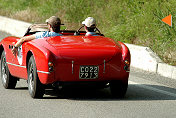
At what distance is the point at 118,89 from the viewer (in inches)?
347

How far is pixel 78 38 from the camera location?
29.4 feet

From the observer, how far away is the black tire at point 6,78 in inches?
392

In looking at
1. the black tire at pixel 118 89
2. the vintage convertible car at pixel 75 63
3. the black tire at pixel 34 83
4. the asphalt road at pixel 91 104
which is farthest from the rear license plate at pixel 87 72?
the black tire at pixel 34 83

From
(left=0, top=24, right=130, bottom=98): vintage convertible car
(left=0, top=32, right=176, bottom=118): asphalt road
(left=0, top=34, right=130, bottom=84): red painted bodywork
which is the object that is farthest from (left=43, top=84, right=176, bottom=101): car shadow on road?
(left=0, top=34, right=130, bottom=84): red painted bodywork

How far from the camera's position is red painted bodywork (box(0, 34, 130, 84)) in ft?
26.5

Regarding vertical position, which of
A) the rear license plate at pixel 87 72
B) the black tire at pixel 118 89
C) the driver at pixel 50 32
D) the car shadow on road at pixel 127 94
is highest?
the driver at pixel 50 32

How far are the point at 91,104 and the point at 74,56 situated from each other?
82cm

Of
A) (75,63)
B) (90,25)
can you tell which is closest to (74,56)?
(75,63)

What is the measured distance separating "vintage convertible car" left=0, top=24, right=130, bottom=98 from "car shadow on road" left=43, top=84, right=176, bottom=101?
0.93 feet

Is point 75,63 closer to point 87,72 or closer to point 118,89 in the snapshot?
point 87,72

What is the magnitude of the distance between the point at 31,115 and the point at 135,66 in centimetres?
721

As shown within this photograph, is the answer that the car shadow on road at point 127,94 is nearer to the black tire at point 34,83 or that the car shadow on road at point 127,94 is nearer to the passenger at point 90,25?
the black tire at point 34,83

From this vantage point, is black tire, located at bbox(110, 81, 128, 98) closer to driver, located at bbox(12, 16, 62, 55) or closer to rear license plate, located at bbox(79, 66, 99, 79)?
rear license plate, located at bbox(79, 66, 99, 79)

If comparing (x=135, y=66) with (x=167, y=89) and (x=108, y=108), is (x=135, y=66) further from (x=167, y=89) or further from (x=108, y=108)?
(x=108, y=108)
